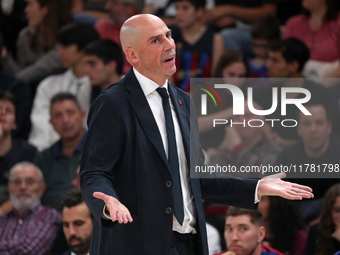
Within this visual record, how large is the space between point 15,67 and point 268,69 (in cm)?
284

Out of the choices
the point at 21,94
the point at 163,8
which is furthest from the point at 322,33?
the point at 21,94

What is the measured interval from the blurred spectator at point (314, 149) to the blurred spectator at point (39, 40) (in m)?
3.41

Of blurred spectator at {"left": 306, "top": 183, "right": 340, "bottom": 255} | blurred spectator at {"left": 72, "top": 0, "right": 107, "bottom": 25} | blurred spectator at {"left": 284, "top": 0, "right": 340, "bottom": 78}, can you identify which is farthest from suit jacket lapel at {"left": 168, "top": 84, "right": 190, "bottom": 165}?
blurred spectator at {"left": 72, "top": 0, "right": 107, "bottom": 25}

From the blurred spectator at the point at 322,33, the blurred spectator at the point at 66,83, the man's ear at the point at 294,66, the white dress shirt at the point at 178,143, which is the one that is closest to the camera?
the white dress shirt at the point at 178,143

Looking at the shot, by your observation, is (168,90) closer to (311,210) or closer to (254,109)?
(254,109)

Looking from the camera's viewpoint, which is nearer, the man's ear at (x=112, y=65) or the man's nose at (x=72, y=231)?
the man's nose at (x=72, y=231)

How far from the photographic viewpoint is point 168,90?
322cm

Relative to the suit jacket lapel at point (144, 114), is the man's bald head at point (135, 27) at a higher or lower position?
higher

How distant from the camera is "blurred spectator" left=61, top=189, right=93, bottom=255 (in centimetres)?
493

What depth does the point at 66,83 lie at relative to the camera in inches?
271

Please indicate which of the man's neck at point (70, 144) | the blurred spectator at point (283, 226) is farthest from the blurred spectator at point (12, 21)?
the blurred spectator at point (283, 226)

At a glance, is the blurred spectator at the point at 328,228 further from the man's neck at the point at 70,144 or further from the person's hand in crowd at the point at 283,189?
the man's neck at the point at 70,144

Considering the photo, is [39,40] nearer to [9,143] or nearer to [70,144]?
[9,143]

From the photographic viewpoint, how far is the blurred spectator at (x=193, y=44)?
6.59 m
